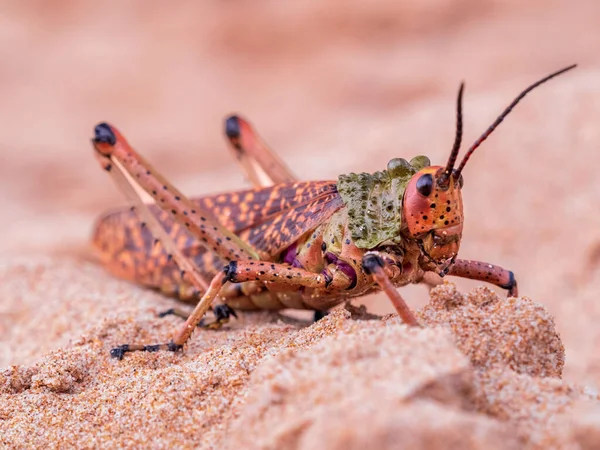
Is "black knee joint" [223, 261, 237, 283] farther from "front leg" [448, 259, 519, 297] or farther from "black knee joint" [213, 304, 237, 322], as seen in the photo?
"front leg" [448, 259, 519, 297]

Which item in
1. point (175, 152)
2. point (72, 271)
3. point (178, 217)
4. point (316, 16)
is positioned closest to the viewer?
point (178, 217)

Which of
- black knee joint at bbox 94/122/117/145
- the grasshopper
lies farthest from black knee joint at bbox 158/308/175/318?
black knee joint at bbox 94/122/117/145

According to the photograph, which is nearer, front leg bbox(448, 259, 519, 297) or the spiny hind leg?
Answer: front leg bbox(448, 259, 519, 297)

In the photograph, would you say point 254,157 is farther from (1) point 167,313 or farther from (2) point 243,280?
(2) point 243,280

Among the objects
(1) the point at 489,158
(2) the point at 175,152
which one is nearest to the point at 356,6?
(2) the point at 175,152

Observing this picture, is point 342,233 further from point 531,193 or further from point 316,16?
point 316,16

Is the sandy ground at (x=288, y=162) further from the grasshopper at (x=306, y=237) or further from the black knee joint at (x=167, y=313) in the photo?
the grasshopper at (x=306, y=237)
